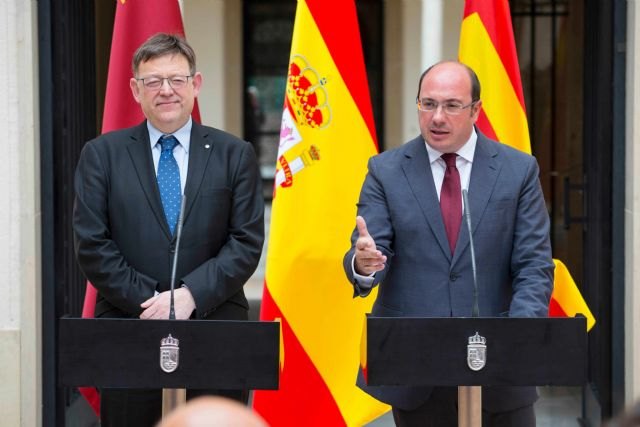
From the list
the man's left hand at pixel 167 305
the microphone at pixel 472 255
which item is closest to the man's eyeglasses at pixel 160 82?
the man's left hand at pixel 167 305

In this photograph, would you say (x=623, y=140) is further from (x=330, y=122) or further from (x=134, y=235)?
(x=134, y=235)

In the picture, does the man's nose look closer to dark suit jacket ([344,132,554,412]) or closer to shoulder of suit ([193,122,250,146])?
shoulder of suit ([193,122,250,146])

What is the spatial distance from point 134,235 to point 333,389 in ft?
5.15

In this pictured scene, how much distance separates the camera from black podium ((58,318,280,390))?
9.23 feet

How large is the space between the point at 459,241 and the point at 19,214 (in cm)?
200

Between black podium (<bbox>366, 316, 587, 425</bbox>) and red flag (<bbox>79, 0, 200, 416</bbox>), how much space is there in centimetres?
187

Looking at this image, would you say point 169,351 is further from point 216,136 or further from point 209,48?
point 209,48

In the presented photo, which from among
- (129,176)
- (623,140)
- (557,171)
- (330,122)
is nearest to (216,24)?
(557,171)

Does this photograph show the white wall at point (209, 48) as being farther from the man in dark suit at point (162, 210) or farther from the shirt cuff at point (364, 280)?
the shirt cuff at point (364, 280)

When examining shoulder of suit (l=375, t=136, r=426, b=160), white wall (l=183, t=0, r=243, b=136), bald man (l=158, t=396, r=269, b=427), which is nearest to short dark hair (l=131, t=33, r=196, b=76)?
shoulder of suit (l=375, t=136, r=426, b=160)

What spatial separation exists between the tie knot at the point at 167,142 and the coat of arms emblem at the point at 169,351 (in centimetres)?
82

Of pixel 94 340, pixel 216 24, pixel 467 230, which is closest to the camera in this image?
pixel 94 340

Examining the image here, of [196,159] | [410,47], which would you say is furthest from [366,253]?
[410,47]

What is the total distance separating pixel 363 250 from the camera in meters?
2.85
